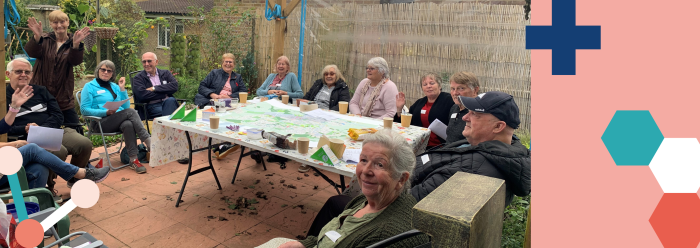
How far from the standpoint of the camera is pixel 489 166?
2131mm

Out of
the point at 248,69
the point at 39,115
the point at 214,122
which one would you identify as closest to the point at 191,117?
the point at 214,122

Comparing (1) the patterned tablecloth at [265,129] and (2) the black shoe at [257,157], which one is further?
(2) the black shoe at [257,157]

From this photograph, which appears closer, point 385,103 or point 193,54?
point 385,103

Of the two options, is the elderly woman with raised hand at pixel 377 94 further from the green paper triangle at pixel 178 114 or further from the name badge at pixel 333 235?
the name badge at pixel 333 235

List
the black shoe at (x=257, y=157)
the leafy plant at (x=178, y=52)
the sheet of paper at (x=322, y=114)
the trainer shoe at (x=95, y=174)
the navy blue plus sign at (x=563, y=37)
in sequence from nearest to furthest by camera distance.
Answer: the navy blue plus sign at (x=563, y=37) → the trainer shoe at (x=95, y=174) → the sheet of paper at (x=322, y=114) → the black shoe at (x=257, y=157) → the leafy plant at (x=178, y=52)

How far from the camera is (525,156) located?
87.4 inches

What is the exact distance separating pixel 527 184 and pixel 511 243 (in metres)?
0.70

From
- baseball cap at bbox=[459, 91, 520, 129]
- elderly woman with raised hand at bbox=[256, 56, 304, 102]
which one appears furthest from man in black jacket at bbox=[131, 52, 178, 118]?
baseball cap at bbox=[459, 91, 520, 129]

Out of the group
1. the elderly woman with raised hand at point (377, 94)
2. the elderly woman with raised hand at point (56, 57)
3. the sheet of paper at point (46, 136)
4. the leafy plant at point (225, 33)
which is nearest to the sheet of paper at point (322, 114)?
A: the elderly woman with raised hand at point (377, 94)

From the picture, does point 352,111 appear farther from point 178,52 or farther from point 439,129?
point 178,52

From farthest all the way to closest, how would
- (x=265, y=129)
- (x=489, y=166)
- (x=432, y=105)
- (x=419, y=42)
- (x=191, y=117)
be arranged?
(x=419, y=42) < (x=432, y=105) < (x=191, y=117) < (x=265, y=129) < (x=489, y=166)

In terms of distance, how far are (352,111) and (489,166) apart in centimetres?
280

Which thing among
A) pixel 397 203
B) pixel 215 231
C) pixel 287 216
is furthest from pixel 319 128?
pixel 397 203

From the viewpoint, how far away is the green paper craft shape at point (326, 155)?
258cm
